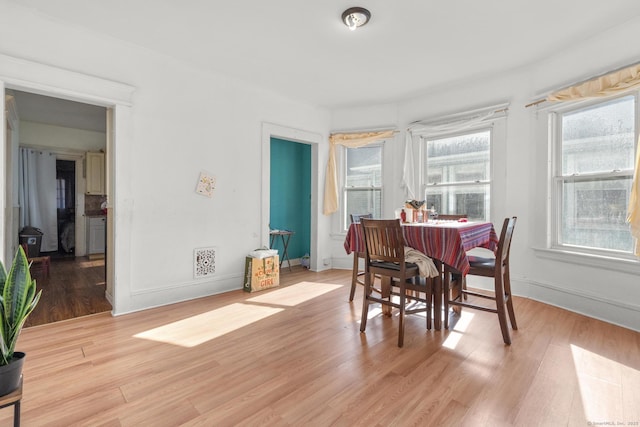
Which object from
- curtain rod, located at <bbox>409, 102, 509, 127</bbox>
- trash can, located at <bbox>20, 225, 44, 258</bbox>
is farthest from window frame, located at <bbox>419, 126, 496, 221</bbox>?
trash can, located at <bbox>20, 225, 44, 258</bbox>

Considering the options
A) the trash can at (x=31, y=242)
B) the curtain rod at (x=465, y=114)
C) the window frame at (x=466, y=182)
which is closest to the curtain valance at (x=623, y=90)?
the curtain rod at (x=465, y=114)

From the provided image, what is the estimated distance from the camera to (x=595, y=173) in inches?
120

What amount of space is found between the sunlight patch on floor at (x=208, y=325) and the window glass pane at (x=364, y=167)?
269 centimetres

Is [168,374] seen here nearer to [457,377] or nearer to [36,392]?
[36,392]

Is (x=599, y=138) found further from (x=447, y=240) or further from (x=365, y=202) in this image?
(x=365, y=202)

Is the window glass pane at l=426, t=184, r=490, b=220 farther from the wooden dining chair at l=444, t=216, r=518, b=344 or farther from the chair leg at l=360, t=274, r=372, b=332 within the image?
the chair leg at l=360, t=274, r=372, b=332

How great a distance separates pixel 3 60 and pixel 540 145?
16.7 ft

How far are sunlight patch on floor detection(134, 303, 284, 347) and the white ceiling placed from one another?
106 inches

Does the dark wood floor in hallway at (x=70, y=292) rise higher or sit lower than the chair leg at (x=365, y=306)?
lower

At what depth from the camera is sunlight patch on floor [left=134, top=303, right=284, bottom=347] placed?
252 cm

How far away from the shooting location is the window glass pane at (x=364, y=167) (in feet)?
16.5

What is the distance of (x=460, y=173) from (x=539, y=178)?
0.94 metres

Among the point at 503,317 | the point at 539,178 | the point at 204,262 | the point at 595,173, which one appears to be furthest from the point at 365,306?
the point at 595,173

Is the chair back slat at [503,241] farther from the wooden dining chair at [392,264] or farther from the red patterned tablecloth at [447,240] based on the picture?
the wooden dining chair at [392,264]
